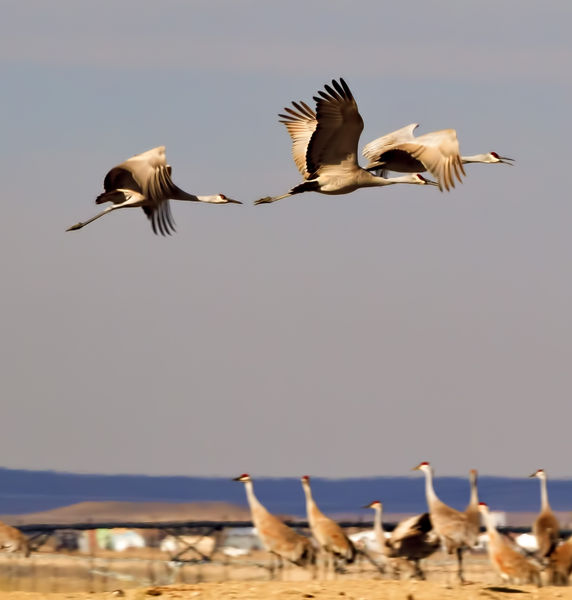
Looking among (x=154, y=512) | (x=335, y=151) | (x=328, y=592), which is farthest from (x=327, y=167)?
(x=154, y=512)

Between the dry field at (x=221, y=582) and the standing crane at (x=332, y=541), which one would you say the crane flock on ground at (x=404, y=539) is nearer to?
the standing crane at (x=332, y=541)

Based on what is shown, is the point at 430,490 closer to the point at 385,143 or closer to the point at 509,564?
the point at 509,564

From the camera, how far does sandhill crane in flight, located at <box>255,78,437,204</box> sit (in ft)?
97.5

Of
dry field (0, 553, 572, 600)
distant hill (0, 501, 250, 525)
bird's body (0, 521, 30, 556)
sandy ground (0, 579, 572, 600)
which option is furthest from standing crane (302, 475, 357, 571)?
distant hill (0, 501, 250, 525)

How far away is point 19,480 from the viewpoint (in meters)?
157

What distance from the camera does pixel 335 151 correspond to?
1221 inches

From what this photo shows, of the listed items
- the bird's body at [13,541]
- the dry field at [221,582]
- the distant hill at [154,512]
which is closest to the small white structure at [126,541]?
the dry field at [221,582]

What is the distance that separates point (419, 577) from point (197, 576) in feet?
15.9

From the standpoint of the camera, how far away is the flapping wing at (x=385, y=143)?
115ft

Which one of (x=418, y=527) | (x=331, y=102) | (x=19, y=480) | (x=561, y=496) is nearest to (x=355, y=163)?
(x=331, y=102)

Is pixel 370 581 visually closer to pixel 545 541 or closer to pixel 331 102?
pixel 545 541

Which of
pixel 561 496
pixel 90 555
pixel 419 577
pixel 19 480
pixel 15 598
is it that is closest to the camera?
pixel 15 598

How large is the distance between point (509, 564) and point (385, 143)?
13621mm

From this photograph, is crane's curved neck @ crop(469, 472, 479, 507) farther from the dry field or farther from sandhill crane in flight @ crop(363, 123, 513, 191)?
sandhill crane in flight @ crop(363, 123, 513, 191)
